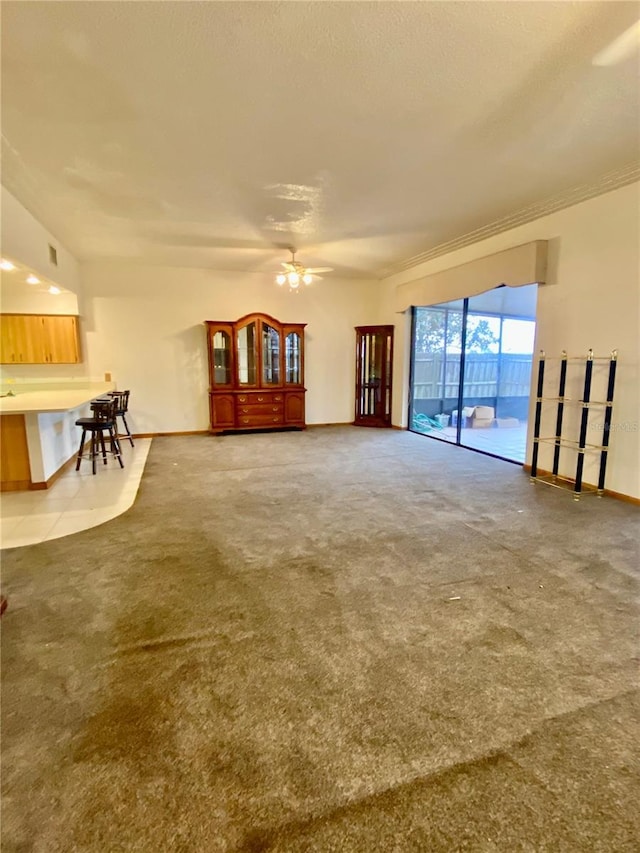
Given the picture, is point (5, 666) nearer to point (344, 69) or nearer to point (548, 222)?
point (344, 69)

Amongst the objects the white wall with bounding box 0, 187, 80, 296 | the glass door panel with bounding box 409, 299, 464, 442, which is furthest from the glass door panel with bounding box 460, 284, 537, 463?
the white wall with bounding box 0, 187, 80, 296

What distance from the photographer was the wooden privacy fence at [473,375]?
745cm

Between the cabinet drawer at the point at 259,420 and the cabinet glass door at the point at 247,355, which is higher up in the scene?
the cabinet glass door at the point at 247,355

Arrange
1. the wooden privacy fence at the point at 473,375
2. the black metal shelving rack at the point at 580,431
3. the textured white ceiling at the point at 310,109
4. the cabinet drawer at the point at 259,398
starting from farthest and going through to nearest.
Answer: the wooden privacy fence at the point at 473,375, the cabinet drawer at the point at 259,398, the black metal shelving rack at the point at 580,431, the textured white ceiling at the point at 310,109

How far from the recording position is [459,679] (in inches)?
66.7

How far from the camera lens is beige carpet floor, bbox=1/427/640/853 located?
1.18m

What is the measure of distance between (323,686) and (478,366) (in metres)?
6.96

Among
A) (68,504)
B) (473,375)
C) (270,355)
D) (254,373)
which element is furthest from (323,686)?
(473,375)

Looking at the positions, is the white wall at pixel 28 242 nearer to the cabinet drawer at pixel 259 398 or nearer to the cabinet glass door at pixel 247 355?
the cabinet glass door at pixel 247 355

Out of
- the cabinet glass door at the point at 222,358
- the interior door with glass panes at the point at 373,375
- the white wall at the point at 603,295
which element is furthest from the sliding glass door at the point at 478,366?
the cabinet glass door at the point at 222,358

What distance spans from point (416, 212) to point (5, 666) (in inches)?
187

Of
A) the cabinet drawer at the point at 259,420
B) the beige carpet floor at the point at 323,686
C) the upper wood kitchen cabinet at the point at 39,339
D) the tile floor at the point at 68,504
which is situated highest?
the upper wood kitchen cabinet at the point at 39,339

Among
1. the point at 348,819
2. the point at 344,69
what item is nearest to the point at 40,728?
the point at 348,819

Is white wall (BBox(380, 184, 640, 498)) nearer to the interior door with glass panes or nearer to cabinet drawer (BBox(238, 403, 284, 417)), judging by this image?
the interior door with glass panes
